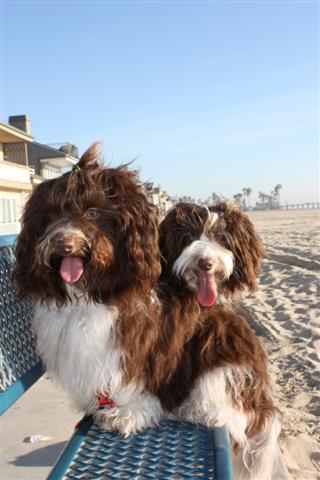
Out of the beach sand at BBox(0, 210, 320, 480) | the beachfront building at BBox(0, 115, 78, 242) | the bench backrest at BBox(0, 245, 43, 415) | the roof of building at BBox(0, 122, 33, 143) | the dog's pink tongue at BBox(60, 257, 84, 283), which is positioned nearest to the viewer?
the dog's pink tongue at BBox(60, 257, 84, 283)

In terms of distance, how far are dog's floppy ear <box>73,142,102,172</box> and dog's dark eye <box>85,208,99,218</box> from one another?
20cm

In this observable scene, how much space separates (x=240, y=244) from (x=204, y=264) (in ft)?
0.87

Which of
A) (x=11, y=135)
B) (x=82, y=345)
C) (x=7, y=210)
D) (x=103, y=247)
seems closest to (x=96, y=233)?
(x=103, y=247)

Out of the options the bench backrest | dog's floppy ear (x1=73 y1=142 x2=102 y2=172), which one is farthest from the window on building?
dog's floppy ear (x1=73 y1=142 x2=102 y2=172)

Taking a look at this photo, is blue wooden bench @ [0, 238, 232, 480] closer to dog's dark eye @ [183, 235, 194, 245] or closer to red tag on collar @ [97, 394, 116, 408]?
red tag on collar @ [97, 394, 116, 408]

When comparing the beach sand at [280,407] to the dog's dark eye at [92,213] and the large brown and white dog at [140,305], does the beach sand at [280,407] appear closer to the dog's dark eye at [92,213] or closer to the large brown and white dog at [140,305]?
the large brown and white dog at [140,305]

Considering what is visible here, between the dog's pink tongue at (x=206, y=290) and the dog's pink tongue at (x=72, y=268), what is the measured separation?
51 cm

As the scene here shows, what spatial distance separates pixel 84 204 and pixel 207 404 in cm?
100

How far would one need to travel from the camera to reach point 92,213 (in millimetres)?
1999

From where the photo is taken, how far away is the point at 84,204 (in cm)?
200

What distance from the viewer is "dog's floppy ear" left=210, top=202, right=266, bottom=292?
7.39ft

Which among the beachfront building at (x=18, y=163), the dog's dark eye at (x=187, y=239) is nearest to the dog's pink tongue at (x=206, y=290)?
the dog's dark eye at (x=187, y=239)

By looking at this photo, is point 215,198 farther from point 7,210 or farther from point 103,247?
point 7,210

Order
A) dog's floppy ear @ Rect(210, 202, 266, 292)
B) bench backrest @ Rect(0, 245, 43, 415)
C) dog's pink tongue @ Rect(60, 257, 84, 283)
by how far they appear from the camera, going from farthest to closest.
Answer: dog's floppy ear @ Rect(210, 202, 266, 292), bench backrest @ Rect(0, 245, 43, 415), dog's pink tongue @ Rect(60, 257, 84, 283)
